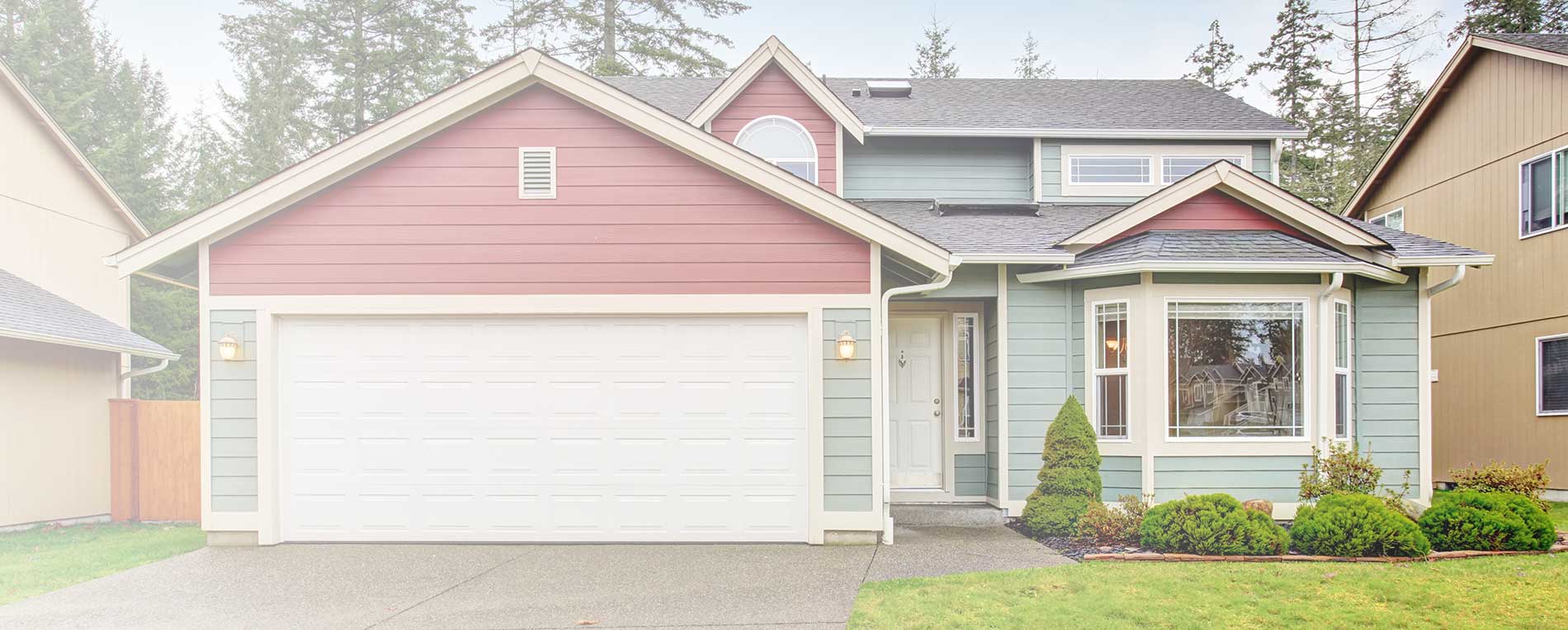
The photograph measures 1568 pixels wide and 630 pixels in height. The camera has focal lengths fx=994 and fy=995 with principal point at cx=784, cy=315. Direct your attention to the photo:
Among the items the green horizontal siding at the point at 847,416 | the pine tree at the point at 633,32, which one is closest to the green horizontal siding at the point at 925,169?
the green horizontal siding at the point at 847,416

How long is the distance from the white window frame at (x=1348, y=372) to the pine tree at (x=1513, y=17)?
14.8 meters

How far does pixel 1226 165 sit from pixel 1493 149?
583 centimetres

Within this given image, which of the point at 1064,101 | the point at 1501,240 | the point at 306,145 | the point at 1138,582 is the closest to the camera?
the point at 1138,582

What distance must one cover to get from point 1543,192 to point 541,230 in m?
11.9

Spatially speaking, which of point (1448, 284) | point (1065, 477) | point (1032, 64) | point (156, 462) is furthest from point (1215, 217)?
point (1032, 64)

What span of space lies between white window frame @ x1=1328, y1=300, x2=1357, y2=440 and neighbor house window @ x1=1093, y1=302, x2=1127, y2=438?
1.97 m

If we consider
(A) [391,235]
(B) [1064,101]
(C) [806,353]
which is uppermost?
(B) [1064,101]

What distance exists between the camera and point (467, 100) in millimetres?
8398

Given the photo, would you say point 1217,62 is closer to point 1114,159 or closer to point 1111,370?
point 1114,159

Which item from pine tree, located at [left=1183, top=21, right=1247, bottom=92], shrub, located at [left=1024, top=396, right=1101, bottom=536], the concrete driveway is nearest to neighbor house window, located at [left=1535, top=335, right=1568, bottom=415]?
shrub, located at [left=1024, top=396, right=1101, bottom=536]

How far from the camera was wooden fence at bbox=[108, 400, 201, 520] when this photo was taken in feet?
38.7

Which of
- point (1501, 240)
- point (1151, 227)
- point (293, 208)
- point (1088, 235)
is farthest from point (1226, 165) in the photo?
point (293, 208)

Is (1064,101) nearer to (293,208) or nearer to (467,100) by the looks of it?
(467,100)

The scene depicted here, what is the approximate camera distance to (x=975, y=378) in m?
10.9
